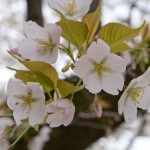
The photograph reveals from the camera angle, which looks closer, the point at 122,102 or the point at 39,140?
the point at 122,102

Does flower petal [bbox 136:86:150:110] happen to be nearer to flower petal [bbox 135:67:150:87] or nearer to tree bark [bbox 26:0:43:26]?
flower petal [bbox 135:67:150:87]

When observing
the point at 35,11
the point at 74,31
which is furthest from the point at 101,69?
the point at 35,11

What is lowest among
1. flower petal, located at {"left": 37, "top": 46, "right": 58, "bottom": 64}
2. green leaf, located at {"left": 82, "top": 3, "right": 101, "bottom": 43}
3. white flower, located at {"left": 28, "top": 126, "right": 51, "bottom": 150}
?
white flower, located at {"left": 28, "top": 126, "right": 51, "bottom": 150}

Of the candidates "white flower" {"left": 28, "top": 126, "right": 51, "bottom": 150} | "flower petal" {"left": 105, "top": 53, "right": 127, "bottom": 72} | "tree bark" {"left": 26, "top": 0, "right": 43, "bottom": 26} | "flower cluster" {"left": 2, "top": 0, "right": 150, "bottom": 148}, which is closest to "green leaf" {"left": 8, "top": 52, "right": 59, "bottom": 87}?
"flower cluster" {"left": 2, "top": 0, "right": 150, "bottom": 148}

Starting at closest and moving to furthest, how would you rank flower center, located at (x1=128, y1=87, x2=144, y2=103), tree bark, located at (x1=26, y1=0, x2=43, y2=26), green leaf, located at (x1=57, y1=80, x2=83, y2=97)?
1. green leaf, located at (x1=57, y1=80, x2=83, y2=97)
2. flower center, located at (x1=128, y1=87, x2=144, y2=103)
3. tree bark, located at (x1=26, y1=0, x2=43, y2=26)

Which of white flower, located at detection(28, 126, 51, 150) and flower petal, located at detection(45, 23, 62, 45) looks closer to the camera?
flower petal, located at detection(45, 23, 62, 45)

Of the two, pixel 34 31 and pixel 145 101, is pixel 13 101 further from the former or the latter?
pixel 145 101

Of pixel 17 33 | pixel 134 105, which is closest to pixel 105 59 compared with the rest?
pixel 134 105
